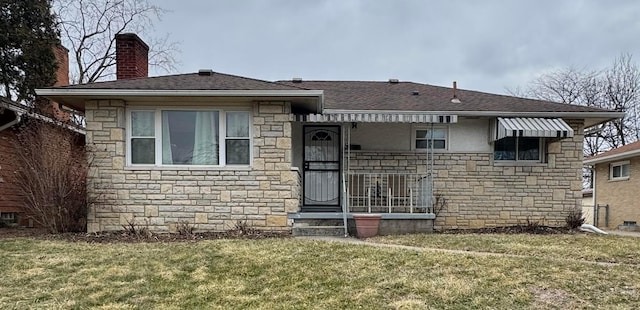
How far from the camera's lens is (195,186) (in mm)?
8773

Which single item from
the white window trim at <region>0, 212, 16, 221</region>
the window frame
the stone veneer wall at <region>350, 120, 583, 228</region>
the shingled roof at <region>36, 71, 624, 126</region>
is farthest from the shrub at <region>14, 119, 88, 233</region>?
the window frame

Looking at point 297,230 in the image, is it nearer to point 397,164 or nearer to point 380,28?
point 397,164

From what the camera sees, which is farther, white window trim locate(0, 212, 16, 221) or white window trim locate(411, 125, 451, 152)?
white window trim locate(0, 212, 16, 221)

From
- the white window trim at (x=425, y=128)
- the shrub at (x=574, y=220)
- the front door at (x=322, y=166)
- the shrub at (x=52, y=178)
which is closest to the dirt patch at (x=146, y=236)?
the shrub at (x=52, y=178)

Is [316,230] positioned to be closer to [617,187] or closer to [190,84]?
[190,84]

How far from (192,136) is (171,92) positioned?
3.30ft

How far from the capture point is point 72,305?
4.43 meters

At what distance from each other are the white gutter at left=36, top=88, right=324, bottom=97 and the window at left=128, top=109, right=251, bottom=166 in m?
0.54

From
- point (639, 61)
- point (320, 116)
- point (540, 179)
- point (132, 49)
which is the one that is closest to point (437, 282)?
point (320, 116)

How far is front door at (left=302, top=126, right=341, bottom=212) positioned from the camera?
1058 centimetres

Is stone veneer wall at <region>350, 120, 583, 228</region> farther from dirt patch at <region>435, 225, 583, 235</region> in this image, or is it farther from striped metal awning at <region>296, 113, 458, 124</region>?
striped metal awning at <region>296, 113, 458, 124</region>

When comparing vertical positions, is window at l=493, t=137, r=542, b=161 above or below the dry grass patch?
above

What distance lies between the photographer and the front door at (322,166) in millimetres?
10578

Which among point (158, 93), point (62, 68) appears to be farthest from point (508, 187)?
point (62, 68)
